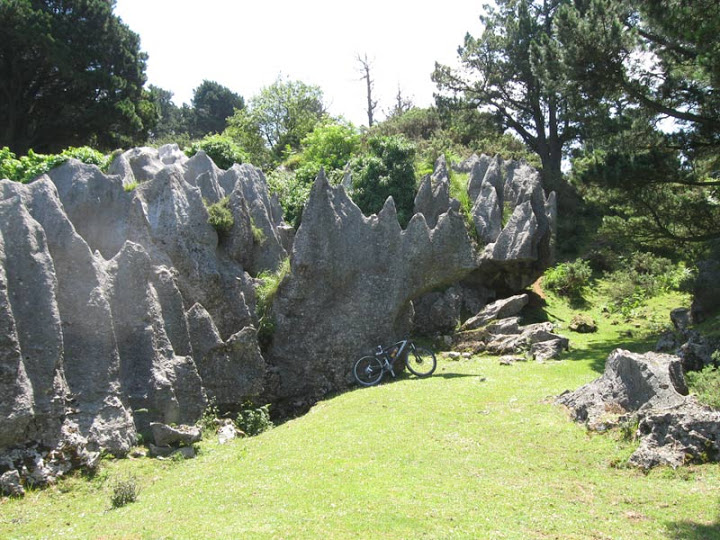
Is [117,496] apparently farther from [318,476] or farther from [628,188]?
[628,188]

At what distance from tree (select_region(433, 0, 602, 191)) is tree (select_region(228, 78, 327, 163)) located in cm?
1437

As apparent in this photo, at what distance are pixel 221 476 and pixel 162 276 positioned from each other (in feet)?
19.6

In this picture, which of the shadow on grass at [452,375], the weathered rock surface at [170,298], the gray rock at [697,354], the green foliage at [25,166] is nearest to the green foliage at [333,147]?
the weathered rock surface at [170,298]

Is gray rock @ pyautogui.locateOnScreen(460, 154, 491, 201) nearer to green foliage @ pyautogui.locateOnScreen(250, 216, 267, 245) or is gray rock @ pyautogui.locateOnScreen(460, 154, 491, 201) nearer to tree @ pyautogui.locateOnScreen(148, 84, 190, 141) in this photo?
green foliage @ pyautogui.locateOnScreen(250, 216, 267, 245)

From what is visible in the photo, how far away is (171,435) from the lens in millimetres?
14195

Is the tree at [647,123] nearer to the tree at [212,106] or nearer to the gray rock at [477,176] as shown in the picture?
the gray rock at [477,176]

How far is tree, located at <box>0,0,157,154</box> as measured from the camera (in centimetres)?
4781

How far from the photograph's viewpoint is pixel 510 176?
35.7m

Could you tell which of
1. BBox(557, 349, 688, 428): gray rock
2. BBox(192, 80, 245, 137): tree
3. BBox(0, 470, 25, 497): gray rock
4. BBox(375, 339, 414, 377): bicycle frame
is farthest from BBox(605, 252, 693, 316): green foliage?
BBox(192, 80, 245, 137): tree

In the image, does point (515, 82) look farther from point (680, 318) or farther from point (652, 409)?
point (652, 409)

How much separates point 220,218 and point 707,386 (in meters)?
14.4

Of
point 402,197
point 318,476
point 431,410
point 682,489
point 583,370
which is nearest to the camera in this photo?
point 682,489

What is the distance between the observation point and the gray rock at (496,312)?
27.2m

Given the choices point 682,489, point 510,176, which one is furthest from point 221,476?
point 510,176
